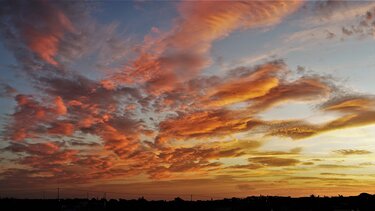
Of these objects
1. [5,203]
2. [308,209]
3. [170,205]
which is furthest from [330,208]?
[5,203]

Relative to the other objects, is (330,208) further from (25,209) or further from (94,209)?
(25,209)

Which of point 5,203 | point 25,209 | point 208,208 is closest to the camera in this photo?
point 25,209

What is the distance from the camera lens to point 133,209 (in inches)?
3221

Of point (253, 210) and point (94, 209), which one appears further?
point (253, 210)

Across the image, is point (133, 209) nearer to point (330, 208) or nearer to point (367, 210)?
point (330, 208)

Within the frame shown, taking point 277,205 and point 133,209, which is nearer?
point 133,209

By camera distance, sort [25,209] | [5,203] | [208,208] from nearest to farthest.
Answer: [25,209] → [5,203] → [208,208]

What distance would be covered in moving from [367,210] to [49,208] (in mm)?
59873

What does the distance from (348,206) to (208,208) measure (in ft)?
91.8

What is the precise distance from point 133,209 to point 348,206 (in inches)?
1677

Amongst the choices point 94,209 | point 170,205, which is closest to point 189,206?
point 170,205

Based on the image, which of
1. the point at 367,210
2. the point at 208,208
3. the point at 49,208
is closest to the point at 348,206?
the point at 367,210

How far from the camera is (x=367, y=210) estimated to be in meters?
82.0

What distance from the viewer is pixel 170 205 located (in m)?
91.4
